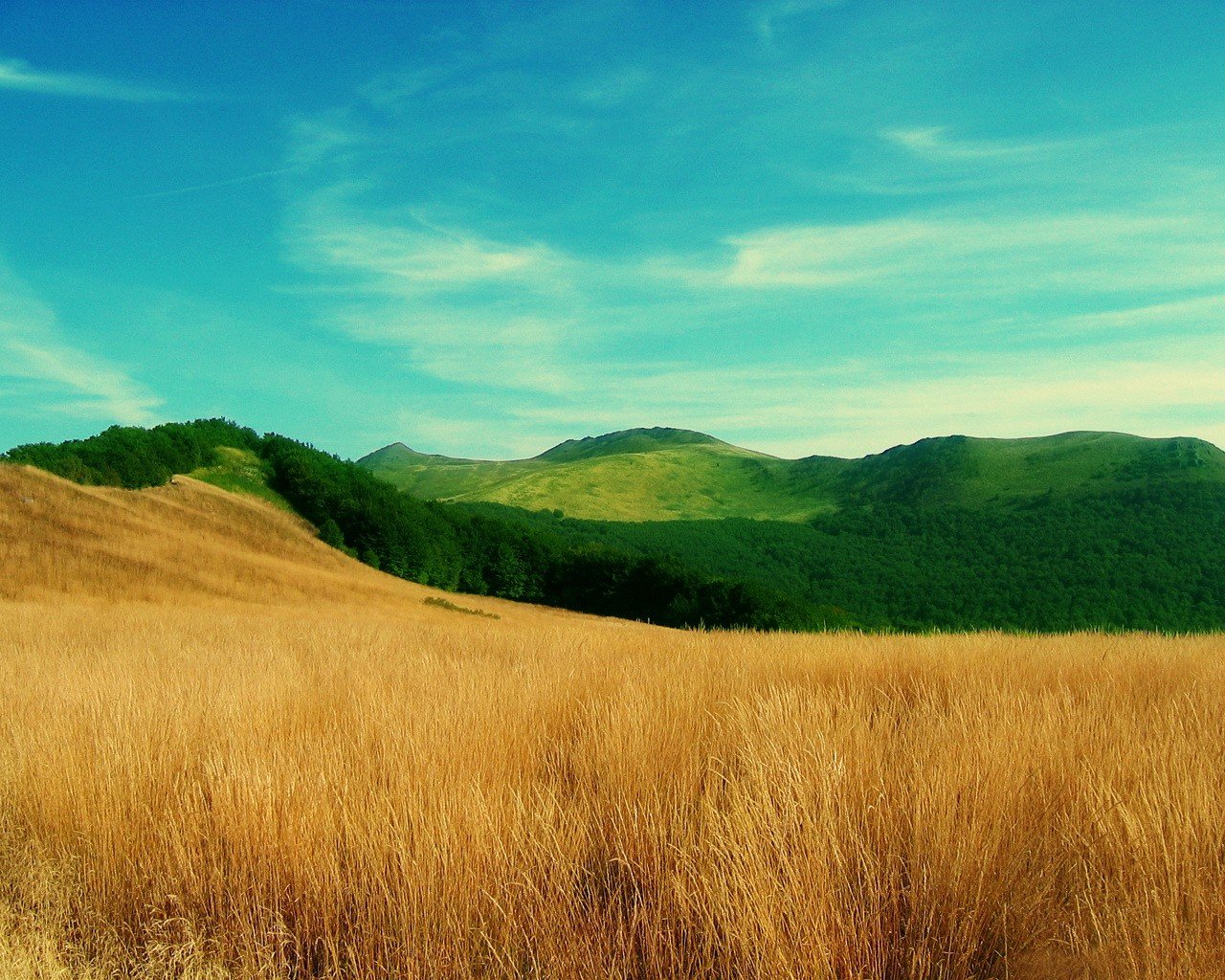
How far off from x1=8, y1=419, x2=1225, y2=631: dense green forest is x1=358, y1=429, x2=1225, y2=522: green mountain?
11.6ft

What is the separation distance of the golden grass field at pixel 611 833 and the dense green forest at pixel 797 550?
6826mm

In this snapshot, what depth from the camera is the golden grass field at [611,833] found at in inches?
84.4

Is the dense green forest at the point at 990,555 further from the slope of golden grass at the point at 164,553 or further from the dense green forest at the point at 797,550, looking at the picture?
the slope of golden grass at the point at 164,553

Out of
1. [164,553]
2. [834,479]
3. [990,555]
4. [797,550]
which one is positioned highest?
[834,479]

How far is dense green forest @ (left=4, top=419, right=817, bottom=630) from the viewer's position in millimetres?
35531

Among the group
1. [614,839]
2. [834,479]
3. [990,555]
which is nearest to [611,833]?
[614,839]

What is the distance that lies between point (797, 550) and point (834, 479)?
139 ft

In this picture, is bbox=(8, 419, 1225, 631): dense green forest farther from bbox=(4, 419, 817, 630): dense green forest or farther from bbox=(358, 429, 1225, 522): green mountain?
bbox=(358, 429, 1225, 522): green mountain

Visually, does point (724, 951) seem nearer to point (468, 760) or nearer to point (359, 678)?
point (468, 760)

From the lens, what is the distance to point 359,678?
5.54 m

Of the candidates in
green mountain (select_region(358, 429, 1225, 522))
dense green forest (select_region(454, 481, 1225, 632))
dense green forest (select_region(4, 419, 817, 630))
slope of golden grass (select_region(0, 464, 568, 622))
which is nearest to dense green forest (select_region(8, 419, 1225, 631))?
dense green forest (select_region(4, 419, 817, 630))

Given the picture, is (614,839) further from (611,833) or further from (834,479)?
(834,479)

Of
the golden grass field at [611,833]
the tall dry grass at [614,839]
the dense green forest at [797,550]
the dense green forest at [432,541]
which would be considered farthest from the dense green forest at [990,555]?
the tall dry grass at [614,839]

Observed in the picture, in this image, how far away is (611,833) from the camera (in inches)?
108
